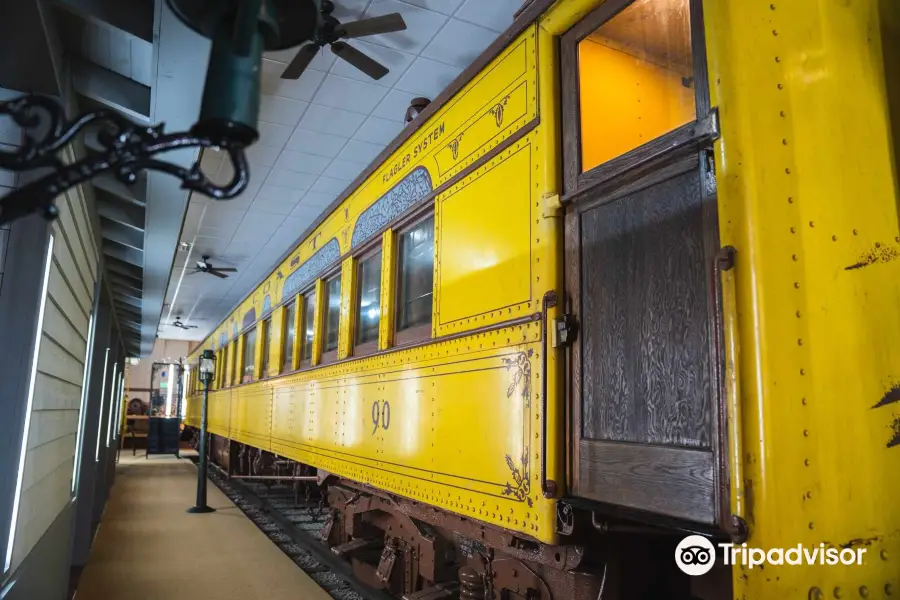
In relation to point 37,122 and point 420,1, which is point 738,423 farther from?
point 420,1

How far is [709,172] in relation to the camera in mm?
1651

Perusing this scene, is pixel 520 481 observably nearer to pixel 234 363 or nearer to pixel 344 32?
pixel 344 32

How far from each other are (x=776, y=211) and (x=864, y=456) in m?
0.65

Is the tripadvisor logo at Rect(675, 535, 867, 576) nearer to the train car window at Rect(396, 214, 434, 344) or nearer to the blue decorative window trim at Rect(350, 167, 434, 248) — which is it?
the train car window at Rect(396, 214, 434, 344)

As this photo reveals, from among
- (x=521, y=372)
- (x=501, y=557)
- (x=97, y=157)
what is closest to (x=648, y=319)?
(x=521, y=372)

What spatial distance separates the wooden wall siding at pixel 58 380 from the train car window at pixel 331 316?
1742 mm

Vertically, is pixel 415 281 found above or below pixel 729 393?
above

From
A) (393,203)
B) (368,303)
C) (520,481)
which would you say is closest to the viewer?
(520,481)

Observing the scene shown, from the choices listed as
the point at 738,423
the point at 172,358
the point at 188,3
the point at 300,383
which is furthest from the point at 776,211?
the point at 172,358

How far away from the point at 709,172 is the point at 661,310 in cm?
40

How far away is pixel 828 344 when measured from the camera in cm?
154

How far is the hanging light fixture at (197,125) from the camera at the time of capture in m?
0.84

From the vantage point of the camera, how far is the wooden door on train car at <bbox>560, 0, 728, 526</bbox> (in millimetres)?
1631

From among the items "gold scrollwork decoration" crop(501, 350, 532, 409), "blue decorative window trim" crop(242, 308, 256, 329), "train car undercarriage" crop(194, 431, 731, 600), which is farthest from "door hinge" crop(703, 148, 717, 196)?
"blue decorative window trim" crop(242, 308, 256, 329)
